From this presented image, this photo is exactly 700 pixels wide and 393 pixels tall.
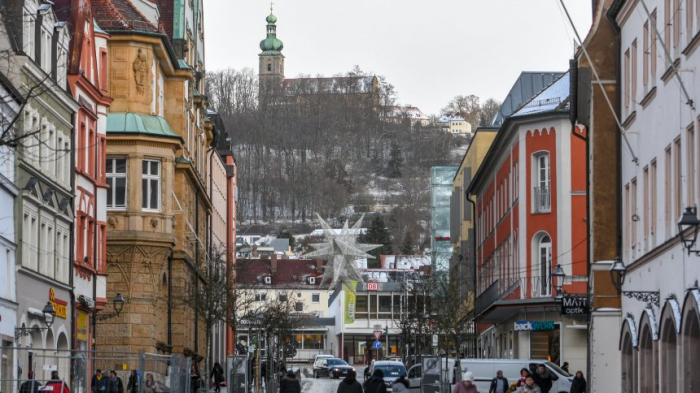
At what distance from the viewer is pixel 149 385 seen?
24703 millimetres

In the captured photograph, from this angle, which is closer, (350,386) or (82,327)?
(350,386)

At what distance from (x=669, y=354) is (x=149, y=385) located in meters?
9.44

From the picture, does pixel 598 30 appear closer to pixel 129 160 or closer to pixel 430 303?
pixel 129 160

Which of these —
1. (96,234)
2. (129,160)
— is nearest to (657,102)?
(96,234)

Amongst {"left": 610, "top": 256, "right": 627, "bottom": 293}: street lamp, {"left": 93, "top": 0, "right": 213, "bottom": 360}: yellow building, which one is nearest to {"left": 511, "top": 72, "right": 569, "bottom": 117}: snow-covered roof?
{"left": 93, "top": 0, "right": 213, "bottom": 360}: yellow building

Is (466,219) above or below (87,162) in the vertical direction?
above

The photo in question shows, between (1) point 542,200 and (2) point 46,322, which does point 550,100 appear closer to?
(1) point 542,200

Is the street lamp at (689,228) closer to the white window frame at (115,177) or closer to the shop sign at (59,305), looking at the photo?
the shop sign at (59,305)

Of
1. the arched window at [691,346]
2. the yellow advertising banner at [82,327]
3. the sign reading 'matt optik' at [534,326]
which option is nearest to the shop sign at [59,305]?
the yellow advertising banner at [82,327]

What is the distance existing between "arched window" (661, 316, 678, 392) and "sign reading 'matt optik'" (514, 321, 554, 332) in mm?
24987

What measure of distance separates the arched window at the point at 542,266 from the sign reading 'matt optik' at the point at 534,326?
38.7 inches

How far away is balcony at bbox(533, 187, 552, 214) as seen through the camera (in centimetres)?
5344

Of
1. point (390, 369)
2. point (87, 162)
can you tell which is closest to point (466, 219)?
point (390, 369)

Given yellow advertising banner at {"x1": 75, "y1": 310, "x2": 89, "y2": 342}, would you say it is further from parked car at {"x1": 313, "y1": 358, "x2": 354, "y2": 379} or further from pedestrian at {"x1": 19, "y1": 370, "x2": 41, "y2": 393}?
parked car at {"x1": 313, "y1": 358, "x2": 354, "y2": 379}
